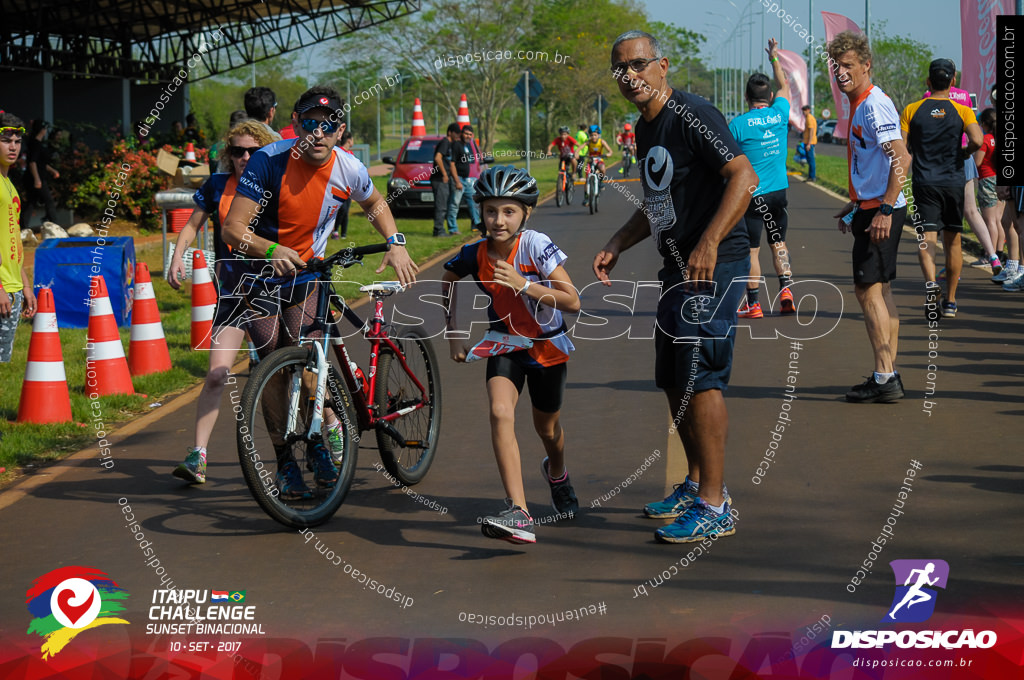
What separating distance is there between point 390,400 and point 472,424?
4.85ft

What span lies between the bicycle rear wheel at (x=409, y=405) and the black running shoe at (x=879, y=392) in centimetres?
287

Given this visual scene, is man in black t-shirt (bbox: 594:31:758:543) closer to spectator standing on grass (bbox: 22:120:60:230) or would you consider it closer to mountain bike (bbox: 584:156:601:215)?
spectator standing on grass (bbox: 22:120:60:230)

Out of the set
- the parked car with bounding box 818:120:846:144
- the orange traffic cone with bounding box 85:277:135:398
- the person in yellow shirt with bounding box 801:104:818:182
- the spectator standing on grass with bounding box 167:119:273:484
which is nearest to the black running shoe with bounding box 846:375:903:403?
the spectator standing on grass with bounding box 167:119:273:484

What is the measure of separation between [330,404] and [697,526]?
6.01 feet

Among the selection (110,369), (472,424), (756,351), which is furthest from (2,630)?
(756,351)

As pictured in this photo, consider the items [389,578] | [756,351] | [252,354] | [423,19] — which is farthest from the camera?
[423,19]

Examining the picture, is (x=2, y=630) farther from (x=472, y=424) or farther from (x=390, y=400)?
(x=472, y=424)

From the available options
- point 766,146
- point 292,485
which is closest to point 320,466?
point 292,485

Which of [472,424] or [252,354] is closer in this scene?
[252,354]

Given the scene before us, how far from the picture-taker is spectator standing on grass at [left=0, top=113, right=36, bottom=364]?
23.5ft

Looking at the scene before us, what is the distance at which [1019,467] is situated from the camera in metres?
6.20

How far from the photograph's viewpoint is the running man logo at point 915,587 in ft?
14.1

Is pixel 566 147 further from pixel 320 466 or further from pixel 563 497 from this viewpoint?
pixel 563 497

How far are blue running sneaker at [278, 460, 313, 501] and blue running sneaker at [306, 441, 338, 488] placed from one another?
7cm
